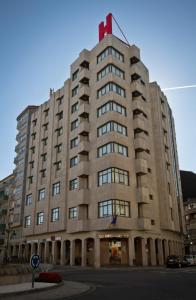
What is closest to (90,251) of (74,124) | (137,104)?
(74,124)

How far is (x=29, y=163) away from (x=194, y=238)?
51.5 m

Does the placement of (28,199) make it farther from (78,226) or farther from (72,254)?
(78,226)

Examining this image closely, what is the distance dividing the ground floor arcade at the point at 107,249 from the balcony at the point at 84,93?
23948mm

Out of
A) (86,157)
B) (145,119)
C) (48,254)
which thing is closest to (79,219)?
(86,157)

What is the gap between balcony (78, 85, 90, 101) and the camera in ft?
170

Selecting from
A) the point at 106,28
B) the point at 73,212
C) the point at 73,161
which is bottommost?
the point at 73,212

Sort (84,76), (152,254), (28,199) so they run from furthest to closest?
(28,199)
(84,76)
(152,254)

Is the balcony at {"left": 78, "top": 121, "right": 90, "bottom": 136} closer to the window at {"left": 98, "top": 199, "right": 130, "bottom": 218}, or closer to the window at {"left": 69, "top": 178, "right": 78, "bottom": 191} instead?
the window at {"left": 69, "top": 178, "right": 78, "bottom": 191}

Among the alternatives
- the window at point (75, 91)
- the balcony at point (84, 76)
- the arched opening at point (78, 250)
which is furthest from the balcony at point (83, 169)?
the window at point (75, 91)

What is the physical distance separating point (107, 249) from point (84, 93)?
26289mm

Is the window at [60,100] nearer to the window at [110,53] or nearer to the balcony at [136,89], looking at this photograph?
the window at [110,53]

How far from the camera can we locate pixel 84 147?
156 ft

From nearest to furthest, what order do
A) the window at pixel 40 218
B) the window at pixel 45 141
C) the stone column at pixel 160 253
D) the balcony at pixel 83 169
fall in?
the balcony at pixel 83 169 → the stone column at pixel 160 253 → the window at pixel 40 218 → the window at pixel 45 141

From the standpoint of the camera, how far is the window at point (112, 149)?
43.8 m
